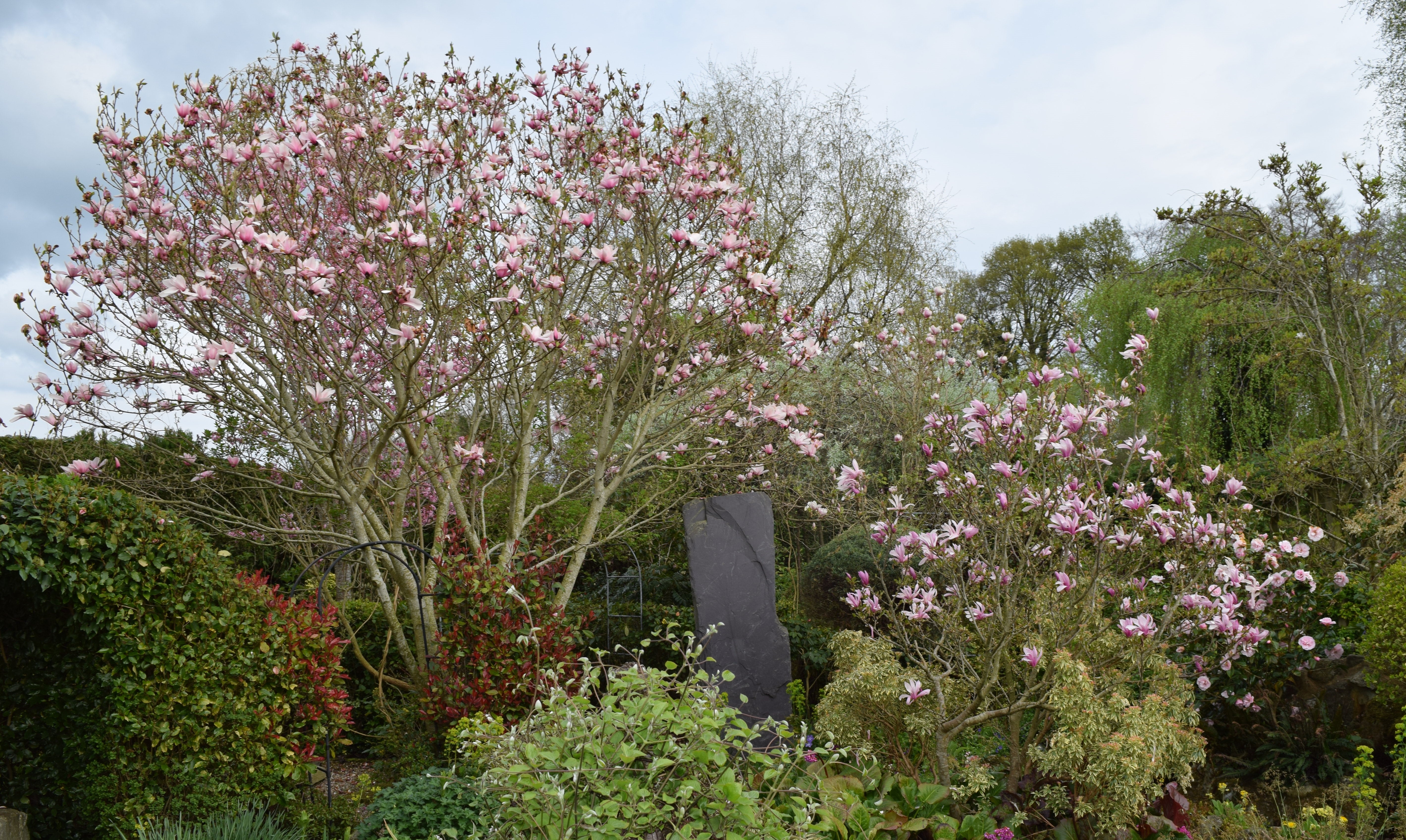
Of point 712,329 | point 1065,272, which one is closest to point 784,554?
point 712,329

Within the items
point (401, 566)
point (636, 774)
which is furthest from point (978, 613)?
point (401, 566)

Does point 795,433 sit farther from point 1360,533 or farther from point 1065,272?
point 1065,272

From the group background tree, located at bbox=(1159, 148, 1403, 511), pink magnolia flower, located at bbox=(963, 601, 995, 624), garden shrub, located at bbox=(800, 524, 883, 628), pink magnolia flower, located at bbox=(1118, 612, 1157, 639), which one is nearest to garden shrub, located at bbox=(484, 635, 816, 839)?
pink magnolia flower, located at bbox=(963, 601, 995, 624)

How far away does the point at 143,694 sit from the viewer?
149 inches

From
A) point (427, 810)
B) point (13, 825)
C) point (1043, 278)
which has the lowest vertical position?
point (13, 825)

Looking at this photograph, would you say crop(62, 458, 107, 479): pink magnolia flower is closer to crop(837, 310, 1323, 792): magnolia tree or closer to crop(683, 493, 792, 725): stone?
crop(683, 493, 792, 725): stone

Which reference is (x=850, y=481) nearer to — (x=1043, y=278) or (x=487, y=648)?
(x=487, y=648)

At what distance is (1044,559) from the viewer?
456 centimetres

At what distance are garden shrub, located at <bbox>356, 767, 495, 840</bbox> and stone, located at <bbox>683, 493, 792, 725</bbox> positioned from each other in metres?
2.09

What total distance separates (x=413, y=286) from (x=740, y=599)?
2.81 m

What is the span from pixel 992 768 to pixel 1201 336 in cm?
644

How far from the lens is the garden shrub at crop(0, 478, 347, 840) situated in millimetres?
3736

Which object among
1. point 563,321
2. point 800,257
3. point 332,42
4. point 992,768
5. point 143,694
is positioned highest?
point 800,257

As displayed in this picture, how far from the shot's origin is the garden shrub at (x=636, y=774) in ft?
7.73
